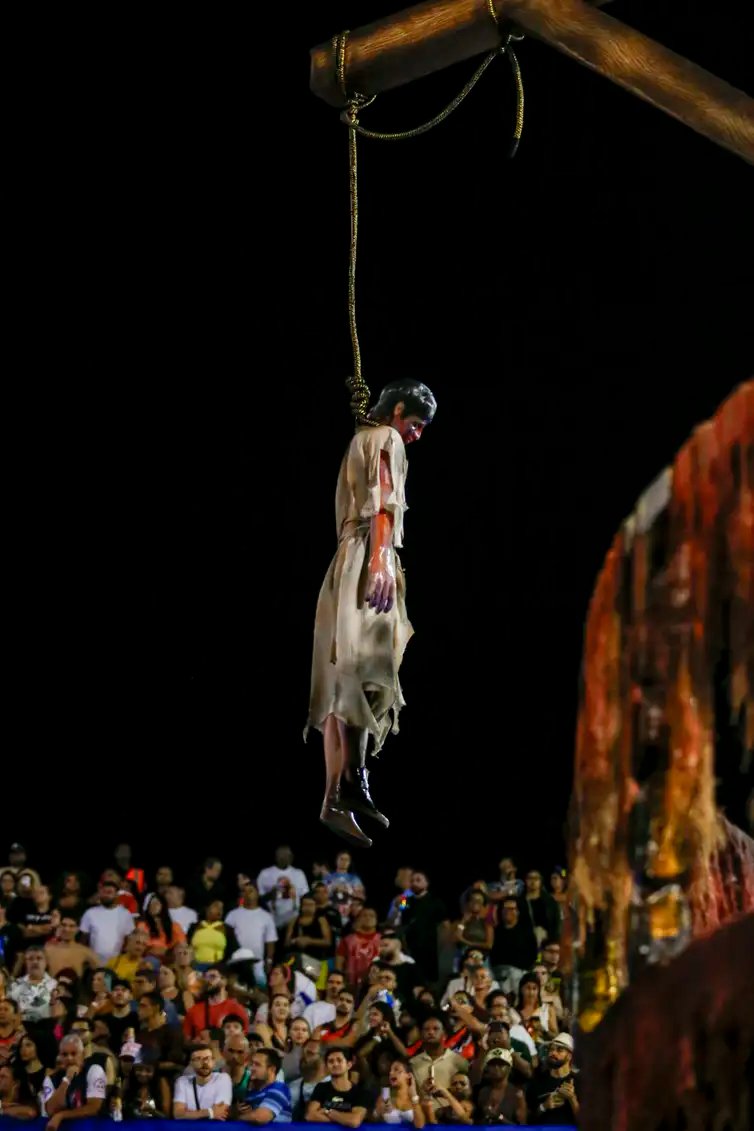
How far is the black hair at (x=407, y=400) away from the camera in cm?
764

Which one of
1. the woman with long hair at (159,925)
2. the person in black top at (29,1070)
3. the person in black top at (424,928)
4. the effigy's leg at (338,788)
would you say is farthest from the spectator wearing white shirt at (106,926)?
the effigy's leg at (338,788)

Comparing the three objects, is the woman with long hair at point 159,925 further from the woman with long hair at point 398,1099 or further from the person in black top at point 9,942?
the woman with long hair at point 398,1099

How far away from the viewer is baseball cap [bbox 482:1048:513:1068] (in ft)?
34.2

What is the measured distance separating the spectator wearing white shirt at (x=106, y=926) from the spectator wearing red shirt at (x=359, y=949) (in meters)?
1.44

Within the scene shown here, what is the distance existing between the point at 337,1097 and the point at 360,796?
3718 mm

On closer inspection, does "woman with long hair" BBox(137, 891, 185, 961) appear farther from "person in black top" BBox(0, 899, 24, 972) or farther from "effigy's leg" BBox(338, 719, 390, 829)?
"effigy's leg" BBox(338, 719, 390, 829)

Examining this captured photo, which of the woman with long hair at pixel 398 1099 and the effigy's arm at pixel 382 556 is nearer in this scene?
the effigy's arm at pixel 382 556

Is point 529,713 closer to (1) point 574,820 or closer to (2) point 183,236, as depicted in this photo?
(2) point 183,236

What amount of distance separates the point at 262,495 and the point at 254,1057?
834 cm

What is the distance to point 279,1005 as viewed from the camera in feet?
36.0

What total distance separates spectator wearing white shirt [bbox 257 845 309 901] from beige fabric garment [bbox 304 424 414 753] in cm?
610

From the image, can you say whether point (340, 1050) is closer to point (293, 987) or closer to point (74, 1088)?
point (293, 987)

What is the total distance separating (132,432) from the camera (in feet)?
59.2

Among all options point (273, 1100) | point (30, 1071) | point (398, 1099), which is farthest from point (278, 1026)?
point (30, 1071)
